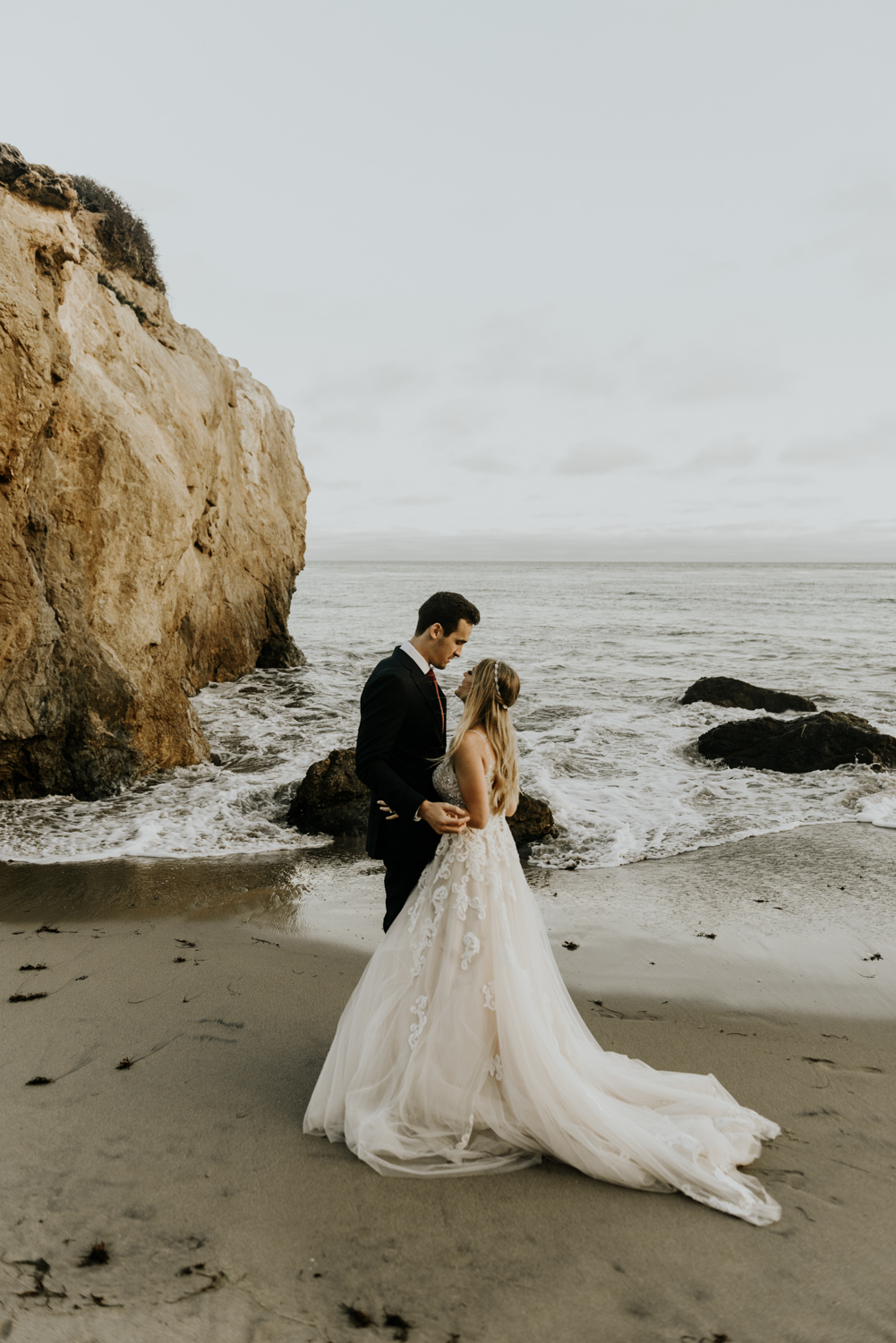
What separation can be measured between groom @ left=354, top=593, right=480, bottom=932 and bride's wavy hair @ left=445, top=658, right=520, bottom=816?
0.80ft

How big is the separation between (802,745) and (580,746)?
3227mm

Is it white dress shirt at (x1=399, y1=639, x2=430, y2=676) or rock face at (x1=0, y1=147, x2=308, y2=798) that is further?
rock face at (x1=0, y1=147, x2=308, y2=798)

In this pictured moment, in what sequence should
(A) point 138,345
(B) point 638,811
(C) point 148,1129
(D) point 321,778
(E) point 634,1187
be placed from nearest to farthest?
1. (E) point 634,1187
2. (C) point 148,1129
3. (D) point 321,778
4. (B) point 638,811
5. (A) point 138,345

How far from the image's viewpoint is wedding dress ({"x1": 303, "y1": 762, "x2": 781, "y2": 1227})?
3.30m

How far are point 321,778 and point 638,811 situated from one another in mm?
3710

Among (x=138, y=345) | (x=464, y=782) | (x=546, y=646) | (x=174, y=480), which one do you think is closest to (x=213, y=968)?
(x=464, y=782)

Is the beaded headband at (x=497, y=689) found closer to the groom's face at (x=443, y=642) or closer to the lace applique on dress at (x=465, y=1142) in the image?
the groom's face at (x=443, y=642)

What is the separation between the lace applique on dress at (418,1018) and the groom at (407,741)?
49cm

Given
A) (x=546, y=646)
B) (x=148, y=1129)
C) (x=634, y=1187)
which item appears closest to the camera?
(x=634, y=1187)

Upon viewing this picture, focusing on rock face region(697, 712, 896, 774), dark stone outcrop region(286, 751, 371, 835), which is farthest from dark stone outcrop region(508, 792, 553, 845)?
rock face region(697, 712, 896, 774)

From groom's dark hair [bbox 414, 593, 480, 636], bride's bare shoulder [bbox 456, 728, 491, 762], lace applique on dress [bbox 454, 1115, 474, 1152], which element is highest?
groom's dark hair [bbox 414, 593, 480, 636]

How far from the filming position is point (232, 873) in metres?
7.37

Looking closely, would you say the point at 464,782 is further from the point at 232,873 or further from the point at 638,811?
the point at 638,811

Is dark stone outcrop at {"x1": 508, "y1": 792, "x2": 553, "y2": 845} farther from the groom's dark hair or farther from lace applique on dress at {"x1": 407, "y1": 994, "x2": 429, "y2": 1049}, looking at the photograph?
lace applique on dress at {"x1": 407, "y1": 994, "x2": 429, "y2": 1049}
